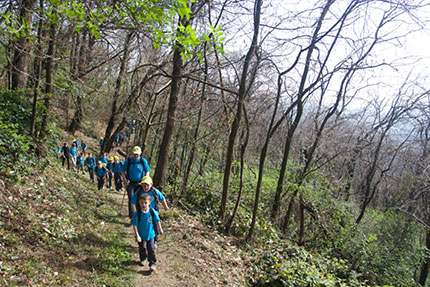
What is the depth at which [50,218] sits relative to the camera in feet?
16.8

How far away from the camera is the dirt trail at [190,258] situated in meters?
4.81

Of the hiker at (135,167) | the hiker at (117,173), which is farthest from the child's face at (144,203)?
the hiker at (117,173)

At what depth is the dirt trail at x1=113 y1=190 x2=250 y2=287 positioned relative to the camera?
481 cm

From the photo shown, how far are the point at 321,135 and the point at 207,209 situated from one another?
6.99m

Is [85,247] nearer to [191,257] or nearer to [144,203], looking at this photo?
[144,203]

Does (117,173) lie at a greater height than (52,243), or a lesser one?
lesser

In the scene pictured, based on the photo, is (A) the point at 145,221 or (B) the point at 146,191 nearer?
(A) the point at 145,221

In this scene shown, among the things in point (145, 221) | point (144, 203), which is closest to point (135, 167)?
point (144, 203)

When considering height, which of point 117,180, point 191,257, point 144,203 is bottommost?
point 117,180

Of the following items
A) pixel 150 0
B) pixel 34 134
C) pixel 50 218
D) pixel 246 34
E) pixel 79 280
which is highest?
pixel 246 34

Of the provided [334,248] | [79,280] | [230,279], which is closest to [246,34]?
[230,279]

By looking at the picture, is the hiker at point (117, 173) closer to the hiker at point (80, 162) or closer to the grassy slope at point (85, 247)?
the hiker at point (80, 162)

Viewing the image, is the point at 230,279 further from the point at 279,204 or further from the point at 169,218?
the point at 279,204

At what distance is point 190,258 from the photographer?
5.76 meters
